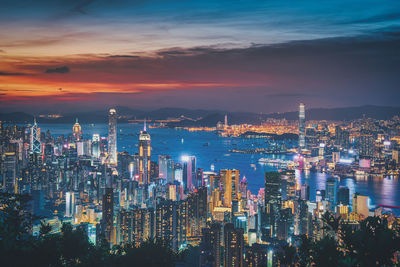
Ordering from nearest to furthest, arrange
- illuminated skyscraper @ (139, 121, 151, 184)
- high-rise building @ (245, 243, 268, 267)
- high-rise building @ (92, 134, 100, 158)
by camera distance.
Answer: high-rise building @ (245, 243, 268, 267)
illuminated skyscraper @ (139, 121, 151, 184)
high-rise building @ (92, 134, 100, 158)

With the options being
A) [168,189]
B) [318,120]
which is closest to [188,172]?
[168,189]

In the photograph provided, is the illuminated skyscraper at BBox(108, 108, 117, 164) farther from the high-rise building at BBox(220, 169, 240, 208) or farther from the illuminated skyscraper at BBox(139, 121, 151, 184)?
the high-rise building at BBox(220, 169, 240, 208)

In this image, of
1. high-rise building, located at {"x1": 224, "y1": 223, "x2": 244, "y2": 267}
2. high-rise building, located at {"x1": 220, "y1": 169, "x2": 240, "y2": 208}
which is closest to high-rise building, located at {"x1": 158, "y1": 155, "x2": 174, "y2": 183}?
high-rise building, located at {"x1": 220, "y1": 169, "x2": 240, "y2": 208}

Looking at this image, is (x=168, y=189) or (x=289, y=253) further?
(x=168, y=189)

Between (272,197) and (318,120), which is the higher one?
(318,120)

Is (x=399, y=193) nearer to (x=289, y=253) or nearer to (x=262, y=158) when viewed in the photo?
(x=262, y=158)

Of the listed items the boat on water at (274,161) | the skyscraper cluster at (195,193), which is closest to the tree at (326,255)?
the skyscraper cluster at (195,193)
